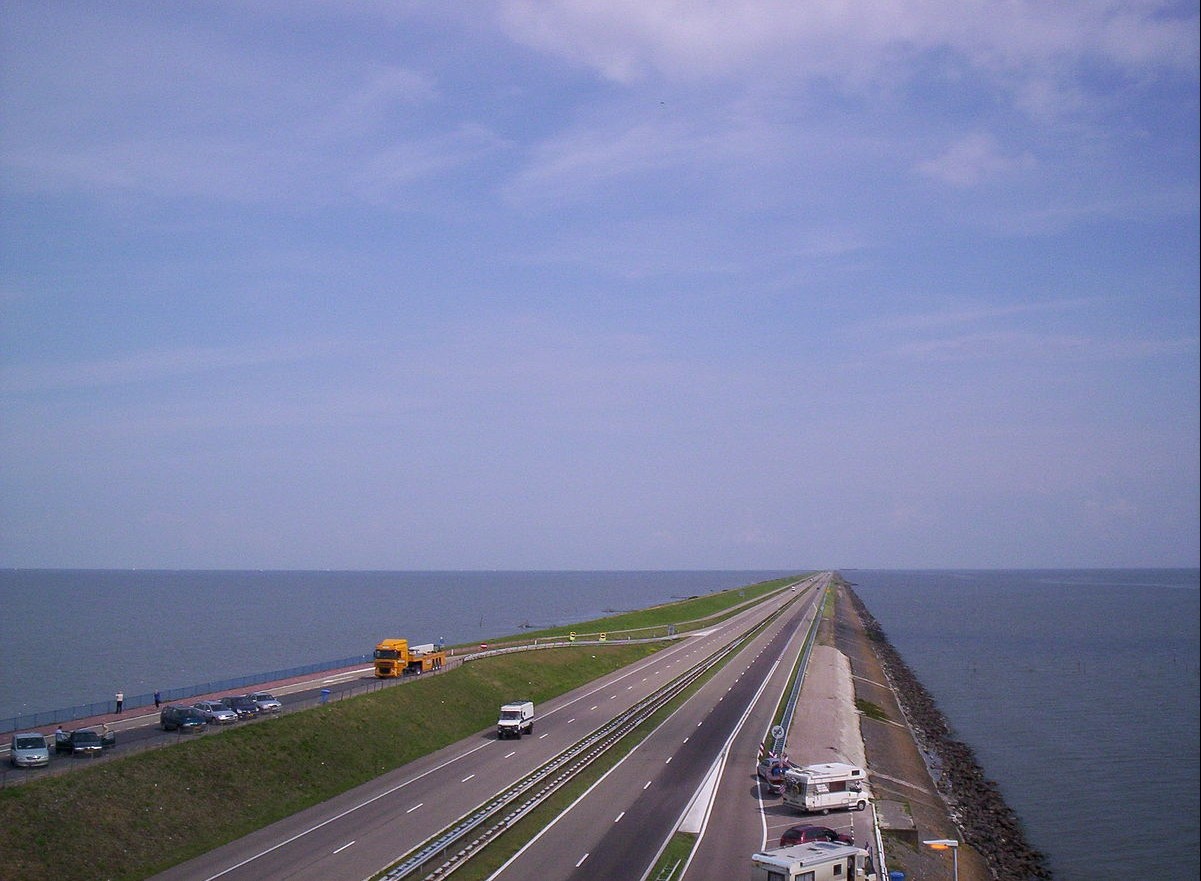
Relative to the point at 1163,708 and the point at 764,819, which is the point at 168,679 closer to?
the point at 764,819

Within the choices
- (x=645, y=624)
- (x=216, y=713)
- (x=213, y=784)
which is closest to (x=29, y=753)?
(x=213, y=784)

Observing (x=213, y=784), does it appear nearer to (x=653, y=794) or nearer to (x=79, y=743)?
(x=79, y=743)

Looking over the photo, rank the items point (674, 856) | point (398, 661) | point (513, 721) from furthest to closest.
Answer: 1. point (398, 661)
2. point (513, 721)
3. point (674, 856)

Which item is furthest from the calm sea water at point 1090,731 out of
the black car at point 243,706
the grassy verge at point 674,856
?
the black car at point 243,706

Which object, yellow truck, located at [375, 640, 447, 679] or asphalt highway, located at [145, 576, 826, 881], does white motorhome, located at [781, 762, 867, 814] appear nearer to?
asphalt highway, located at [145, 576, 826, 881]

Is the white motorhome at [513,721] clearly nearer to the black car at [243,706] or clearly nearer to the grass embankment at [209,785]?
the grass embankment at [209,785]

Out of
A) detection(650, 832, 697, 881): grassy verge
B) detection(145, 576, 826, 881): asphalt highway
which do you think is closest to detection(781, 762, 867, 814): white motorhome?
detection(145, 576, 826, 881): asphalt highway
